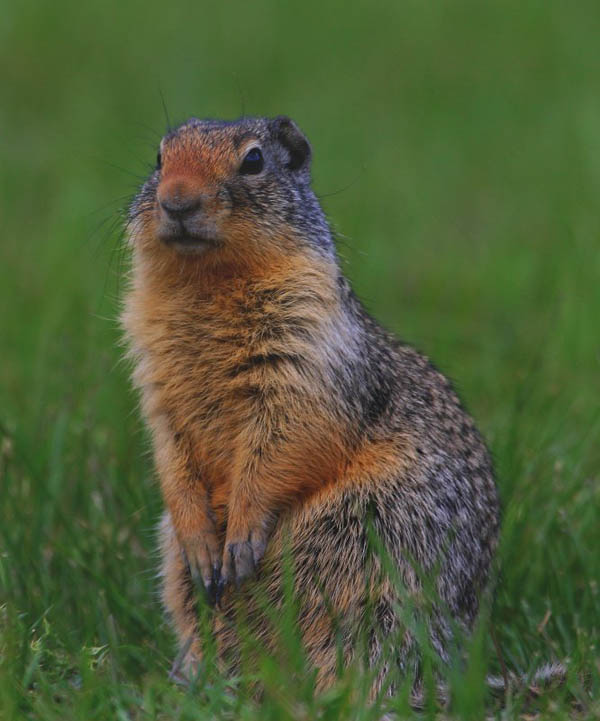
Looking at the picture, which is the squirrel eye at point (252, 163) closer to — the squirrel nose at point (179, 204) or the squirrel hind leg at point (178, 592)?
the squirrel nose at point (179, 204)

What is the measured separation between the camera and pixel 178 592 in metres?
5.00

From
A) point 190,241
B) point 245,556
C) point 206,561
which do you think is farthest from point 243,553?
point 190,241

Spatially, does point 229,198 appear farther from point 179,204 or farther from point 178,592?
point 178,592

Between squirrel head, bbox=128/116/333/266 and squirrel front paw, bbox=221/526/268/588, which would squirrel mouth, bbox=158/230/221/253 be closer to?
squirrel head, bbox=128/116/333/266

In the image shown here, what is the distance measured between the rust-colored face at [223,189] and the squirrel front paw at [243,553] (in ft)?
3.17

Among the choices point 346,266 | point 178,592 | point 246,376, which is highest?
point 246,376

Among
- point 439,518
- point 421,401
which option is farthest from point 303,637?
point 421,401

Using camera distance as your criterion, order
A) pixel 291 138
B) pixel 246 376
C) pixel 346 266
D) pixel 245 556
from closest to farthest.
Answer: pixel 245 556, pixel 246 376, pixel 291 138, pixel 346 266

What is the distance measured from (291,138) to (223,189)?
64 cm

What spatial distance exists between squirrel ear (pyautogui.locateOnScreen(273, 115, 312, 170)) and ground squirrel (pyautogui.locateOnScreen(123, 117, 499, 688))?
207mm

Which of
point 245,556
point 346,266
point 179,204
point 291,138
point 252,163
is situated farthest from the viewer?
point 346,266

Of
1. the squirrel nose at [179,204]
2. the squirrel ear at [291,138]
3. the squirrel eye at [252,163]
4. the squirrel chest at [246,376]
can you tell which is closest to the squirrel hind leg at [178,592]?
the squirrel chest at [246,376]

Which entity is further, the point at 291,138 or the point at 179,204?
the point at 291,138

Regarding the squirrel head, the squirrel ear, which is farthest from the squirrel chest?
the squirrel ear
